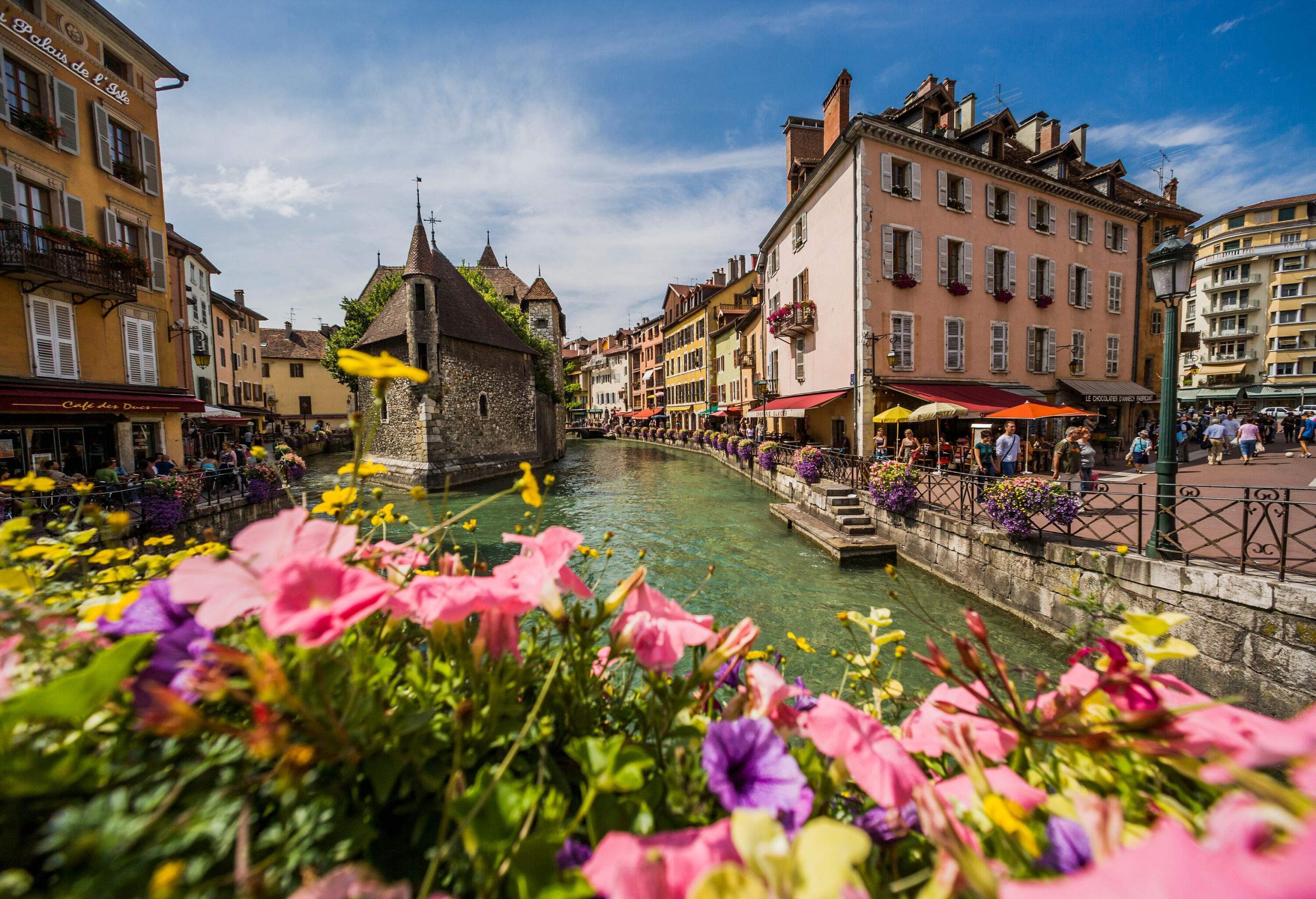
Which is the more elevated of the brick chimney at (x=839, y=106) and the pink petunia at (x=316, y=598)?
the brick chimney at (x=839, y=106)

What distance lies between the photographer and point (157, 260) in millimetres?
13922

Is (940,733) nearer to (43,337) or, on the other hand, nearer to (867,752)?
(867,752)

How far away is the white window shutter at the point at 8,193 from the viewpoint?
10.4 m

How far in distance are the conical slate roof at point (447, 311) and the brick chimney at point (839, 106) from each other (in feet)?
51.7

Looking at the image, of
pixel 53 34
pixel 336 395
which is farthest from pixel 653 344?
pixel 53 34

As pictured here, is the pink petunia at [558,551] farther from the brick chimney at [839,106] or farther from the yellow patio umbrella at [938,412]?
the brick chimney at [839,106]

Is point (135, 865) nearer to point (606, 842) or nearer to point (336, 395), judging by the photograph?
point (606, 842)

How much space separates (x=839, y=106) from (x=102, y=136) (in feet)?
66.4

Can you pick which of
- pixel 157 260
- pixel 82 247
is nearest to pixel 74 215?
pixel 82 247

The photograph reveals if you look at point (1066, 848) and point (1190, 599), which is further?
point (1190, 599)

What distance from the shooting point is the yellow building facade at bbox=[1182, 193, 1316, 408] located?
40.3 m

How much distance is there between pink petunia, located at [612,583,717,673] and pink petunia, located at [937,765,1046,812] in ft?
1.61

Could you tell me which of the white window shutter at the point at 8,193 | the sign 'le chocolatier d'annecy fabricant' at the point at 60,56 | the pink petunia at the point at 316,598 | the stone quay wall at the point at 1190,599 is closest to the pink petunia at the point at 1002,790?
the pink petunia at the point at 316,598

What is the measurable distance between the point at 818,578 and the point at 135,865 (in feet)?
30.6
